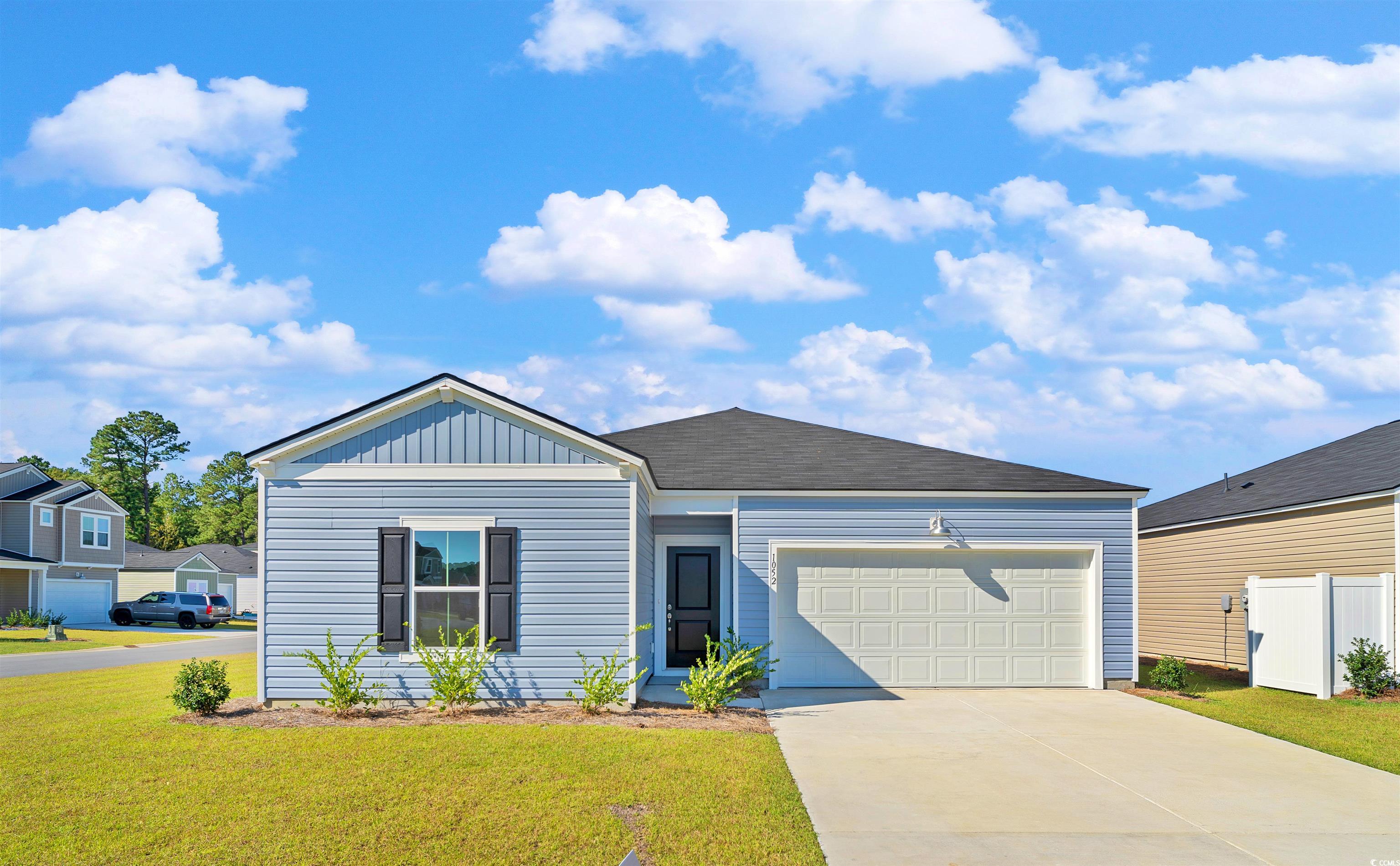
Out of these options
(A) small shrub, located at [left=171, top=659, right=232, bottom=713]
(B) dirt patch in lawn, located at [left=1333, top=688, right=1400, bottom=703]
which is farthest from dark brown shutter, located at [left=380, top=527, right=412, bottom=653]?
(B) dirt patch in lawn, located at [left=1333, top=688, right=1400, bottom=703]

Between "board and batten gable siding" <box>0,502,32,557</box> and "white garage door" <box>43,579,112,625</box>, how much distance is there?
191cm

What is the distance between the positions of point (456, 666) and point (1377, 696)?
12278 millimetres

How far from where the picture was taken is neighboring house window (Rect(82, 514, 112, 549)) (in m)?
40.6

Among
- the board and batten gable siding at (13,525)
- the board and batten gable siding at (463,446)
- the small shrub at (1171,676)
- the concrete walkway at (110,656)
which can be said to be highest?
the board and batten gable siding at (463,446)

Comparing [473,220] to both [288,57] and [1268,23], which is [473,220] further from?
[1268,23]

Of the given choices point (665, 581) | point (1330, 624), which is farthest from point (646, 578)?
point (1330, 624)

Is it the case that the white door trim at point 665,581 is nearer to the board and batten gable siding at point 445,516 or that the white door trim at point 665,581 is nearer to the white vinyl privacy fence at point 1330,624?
the board and batten gable siding at point 445,516

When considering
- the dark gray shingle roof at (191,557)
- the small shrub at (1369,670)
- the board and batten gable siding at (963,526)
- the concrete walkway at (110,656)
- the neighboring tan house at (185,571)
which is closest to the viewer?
the small shrub at (1369,670)

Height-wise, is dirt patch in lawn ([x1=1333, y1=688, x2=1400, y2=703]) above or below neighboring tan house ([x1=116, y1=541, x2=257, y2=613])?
above

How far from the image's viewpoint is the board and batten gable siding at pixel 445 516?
38.0ft

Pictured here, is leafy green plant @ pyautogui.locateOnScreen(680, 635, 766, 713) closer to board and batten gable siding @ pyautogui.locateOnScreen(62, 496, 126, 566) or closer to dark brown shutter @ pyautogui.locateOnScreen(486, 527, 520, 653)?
dark brown shutter @ pyautogui.locateOnScreen(486, 527, 520, 653)

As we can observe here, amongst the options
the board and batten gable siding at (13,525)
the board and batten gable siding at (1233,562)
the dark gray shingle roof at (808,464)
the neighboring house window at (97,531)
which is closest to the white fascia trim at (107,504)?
the neighboring house window at (97,531)

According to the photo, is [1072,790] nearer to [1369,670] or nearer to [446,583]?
[446,583]

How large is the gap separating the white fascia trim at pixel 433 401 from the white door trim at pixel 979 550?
3.53 meters
